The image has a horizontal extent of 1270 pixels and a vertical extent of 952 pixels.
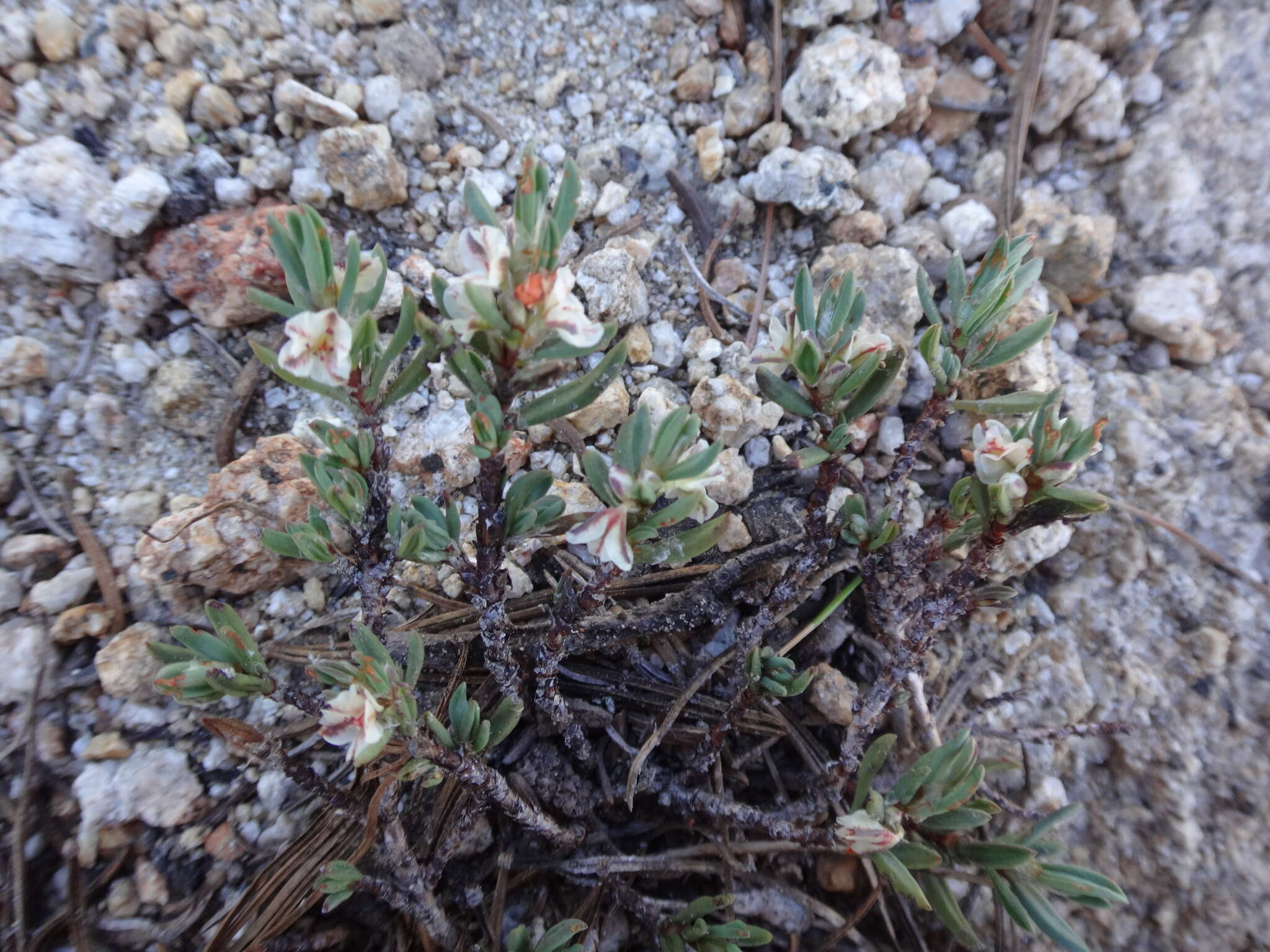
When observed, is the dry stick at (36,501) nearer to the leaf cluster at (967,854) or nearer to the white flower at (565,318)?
the white flower at (565,318)

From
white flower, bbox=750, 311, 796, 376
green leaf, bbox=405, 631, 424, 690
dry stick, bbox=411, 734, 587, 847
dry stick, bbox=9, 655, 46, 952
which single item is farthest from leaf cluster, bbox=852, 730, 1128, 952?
dry stick, bbox=9, 655, 46, 952

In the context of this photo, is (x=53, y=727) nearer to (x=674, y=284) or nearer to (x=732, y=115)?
(x=674, y=284)

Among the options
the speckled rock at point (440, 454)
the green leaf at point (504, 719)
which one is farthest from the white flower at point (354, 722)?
the speckled rock at point (440, 454)

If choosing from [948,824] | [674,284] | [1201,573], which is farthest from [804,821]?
[674,284]

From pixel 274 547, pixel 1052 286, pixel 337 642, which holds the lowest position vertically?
pixel 337 642

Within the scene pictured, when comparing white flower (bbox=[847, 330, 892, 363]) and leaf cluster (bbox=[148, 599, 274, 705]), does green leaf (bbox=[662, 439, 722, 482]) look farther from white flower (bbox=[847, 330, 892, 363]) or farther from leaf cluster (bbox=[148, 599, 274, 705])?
leaf cluster (bbox=[148, 599, 274, 705])

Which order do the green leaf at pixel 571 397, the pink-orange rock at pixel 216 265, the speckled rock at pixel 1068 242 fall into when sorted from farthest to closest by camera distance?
the speckled rock at pixel 1068 242 < the pink-orange rock at pixel 216 265 < the green leaf at pixel 571 397
